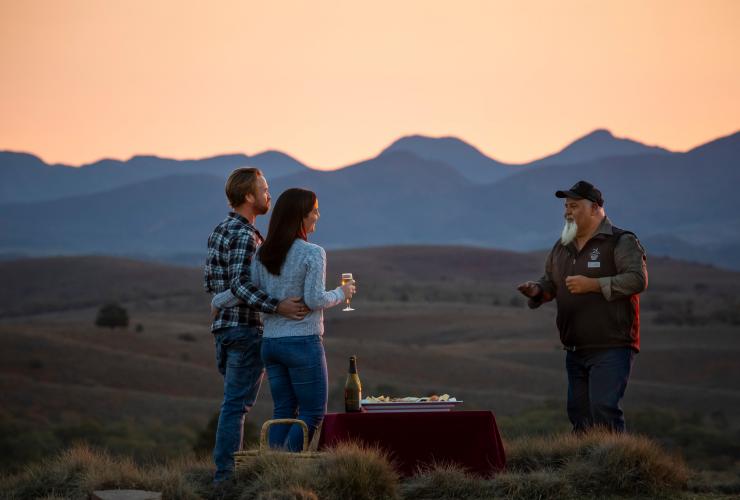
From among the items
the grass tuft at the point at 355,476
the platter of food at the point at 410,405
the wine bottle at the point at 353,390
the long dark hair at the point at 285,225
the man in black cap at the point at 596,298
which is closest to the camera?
the grass tuft at the point at 355,476

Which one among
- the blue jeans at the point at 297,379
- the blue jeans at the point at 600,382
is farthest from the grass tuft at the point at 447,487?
the blue jeans at the point at 600,382

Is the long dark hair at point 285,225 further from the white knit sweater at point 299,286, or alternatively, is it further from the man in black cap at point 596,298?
the man in black cap at point 596,298

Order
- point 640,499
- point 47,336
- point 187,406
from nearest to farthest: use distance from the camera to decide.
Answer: point 640,499 → point 187,406 → point 47,336

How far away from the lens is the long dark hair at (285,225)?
8141 mm

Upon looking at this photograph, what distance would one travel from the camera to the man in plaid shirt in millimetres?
8367

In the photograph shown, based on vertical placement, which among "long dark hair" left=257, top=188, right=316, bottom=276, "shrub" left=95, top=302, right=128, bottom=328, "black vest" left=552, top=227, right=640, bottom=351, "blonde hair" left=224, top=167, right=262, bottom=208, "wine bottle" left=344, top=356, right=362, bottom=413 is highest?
"blonde hair" left=224, top=167, right=262, bottom=208

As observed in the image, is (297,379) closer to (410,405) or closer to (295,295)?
(295,295)

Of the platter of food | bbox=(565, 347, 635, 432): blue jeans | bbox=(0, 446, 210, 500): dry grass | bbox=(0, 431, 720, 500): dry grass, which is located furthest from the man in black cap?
bbox=(0, 446, 210, 500): dry grass

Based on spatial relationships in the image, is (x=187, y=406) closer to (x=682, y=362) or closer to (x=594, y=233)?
(x=682, y=362)

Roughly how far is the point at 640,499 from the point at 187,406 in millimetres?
26631

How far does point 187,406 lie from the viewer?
33.7 metres

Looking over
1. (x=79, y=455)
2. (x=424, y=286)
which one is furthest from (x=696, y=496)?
(x=424, y=286)

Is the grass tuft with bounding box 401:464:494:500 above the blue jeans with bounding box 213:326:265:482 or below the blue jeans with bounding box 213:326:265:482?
below

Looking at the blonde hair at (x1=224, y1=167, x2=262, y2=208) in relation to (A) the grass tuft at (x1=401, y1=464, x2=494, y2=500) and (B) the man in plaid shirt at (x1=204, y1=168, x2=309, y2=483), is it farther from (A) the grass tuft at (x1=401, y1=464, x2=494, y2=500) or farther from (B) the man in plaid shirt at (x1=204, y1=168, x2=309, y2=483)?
(A) the grass tuft at (x1=401, y1=464, x2=494, y2=500)
